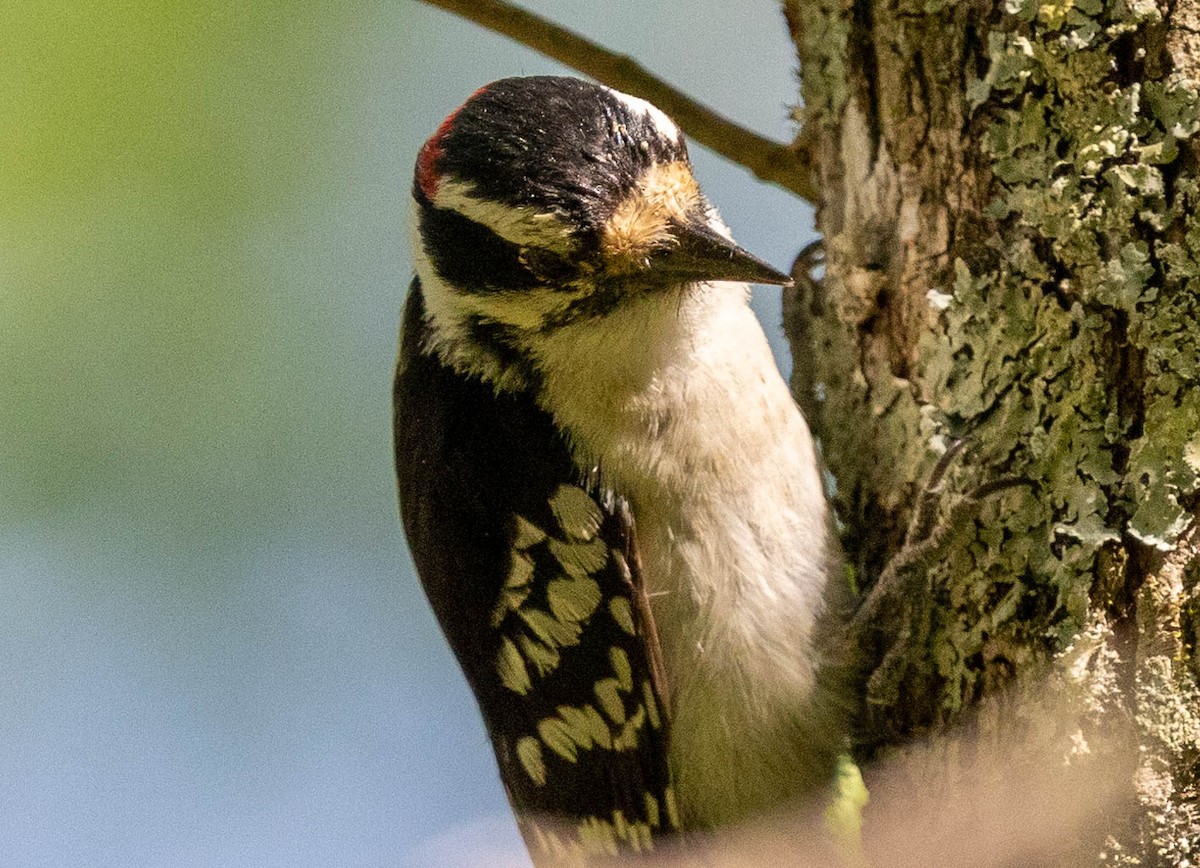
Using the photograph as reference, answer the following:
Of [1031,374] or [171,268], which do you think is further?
[171,268]

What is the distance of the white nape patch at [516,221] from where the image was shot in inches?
86.0

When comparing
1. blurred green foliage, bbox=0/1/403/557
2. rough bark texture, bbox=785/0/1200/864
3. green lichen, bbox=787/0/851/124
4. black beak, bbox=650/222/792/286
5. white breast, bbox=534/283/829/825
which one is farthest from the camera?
blurred green foliage, bbox=0/1/403/557

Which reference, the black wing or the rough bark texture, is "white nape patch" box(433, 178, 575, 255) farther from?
the rough bark texture

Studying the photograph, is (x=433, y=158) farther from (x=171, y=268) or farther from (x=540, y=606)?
(x=171, y=268)

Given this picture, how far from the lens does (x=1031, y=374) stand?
1916mm

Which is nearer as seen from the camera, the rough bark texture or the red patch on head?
the rough bark texture

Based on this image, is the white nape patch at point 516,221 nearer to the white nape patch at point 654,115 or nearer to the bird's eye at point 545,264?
the bird's eye at point 545,264

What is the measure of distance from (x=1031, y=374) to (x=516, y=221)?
90 centimetres

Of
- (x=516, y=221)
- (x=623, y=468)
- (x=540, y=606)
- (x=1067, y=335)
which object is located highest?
(x=516, y=221)

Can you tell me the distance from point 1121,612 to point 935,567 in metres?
0.41

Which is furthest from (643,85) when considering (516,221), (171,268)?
(171,268)

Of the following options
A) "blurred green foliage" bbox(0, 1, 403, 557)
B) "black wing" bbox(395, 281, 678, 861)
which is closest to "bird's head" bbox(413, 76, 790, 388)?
"black wing" bbox(395, 281, 678, 861)

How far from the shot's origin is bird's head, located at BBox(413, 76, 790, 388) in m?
2.19

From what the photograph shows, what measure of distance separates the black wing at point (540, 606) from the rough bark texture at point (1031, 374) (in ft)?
1.48
